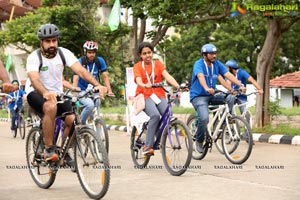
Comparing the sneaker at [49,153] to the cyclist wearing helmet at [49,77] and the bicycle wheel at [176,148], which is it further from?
the bicycle wheel at [176,148]

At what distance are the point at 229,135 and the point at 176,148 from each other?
154 centimetres

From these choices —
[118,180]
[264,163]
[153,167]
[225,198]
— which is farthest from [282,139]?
[225,198]

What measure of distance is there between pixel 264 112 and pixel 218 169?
7.21 m

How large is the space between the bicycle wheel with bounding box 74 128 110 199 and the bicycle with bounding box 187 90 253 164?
10.1 ft

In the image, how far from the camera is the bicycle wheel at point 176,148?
7.90 m

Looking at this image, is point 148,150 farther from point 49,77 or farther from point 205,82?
point 49,77

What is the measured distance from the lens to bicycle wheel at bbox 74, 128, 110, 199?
5.99 m

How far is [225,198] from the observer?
6195mm

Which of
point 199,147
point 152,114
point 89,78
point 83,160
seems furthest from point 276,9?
point 83,160

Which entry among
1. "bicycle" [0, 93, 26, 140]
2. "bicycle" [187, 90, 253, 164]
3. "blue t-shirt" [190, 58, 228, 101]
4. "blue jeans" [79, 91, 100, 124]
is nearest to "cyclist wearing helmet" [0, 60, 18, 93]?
"bicycle" [187, 90, 253, 164]

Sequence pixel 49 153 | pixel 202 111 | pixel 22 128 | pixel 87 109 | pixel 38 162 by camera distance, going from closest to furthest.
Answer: pixel 49 153
pixel 38 162
pixel 202 111
pixel 87 109
pixel 22 128

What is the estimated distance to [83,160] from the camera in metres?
6.45

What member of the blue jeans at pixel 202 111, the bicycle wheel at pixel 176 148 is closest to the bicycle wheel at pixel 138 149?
the bicycle wheel at pixel 176 148

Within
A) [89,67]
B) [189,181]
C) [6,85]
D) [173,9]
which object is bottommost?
[189,181]
